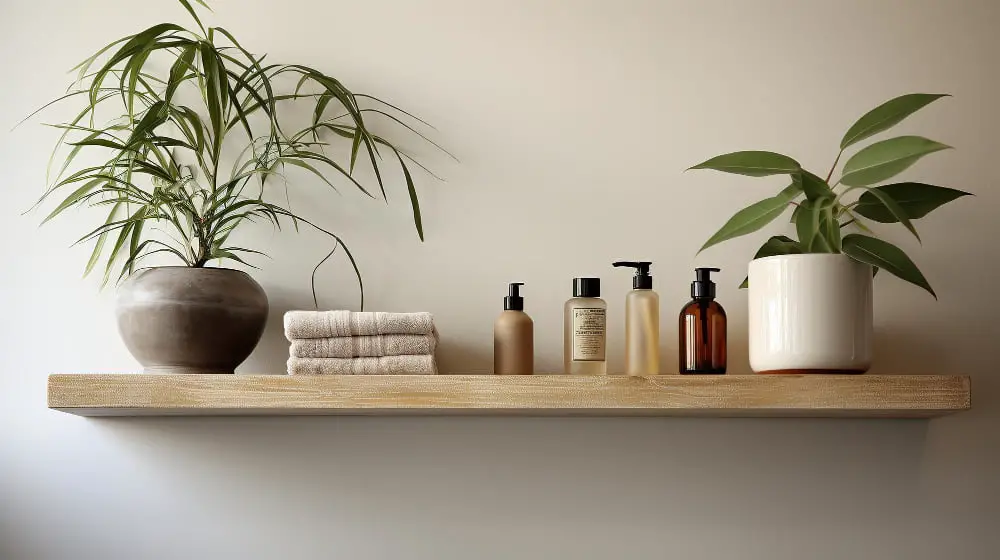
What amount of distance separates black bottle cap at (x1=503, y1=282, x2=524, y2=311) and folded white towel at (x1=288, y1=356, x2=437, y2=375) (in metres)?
0.14

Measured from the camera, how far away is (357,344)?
113cm

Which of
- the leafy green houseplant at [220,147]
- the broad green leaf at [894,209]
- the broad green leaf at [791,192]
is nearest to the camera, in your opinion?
the broad green leaf at [894,209]

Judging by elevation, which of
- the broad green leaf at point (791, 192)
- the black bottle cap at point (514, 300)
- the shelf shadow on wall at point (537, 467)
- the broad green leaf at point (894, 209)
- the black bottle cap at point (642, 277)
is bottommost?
the shelf shadow on wall at point (537, 467)

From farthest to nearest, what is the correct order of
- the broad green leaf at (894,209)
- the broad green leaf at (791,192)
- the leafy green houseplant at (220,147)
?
the leafy green houseplant at (220,147), the broad green leaf at (791,192), the broad green leaf at (894,209)

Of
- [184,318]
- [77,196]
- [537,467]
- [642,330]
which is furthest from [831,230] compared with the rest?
[77,196]

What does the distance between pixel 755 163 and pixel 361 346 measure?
563 mm

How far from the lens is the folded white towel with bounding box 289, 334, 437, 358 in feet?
3.68

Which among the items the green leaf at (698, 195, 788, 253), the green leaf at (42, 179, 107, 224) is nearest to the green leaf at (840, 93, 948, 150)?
the green leaf at (698, 195, 788, 253)

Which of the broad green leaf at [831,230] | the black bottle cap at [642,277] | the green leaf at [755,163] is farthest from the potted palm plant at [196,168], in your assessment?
the broad green leaf at [831,230]

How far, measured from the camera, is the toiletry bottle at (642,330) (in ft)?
3.84

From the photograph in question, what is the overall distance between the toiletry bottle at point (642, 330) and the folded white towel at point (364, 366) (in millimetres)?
273

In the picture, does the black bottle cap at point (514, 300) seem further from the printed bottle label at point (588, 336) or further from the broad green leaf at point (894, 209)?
the broad green leaf at point (894, 209)

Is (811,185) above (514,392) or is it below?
above

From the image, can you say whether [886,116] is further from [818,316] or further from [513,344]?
[513,344]
